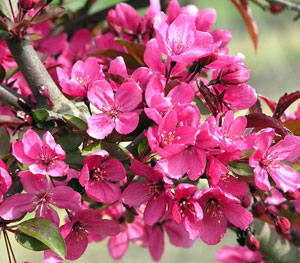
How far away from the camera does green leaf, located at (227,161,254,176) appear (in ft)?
2.03

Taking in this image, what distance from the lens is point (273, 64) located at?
7.96 m

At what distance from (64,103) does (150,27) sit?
270 mm

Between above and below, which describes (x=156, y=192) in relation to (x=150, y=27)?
below

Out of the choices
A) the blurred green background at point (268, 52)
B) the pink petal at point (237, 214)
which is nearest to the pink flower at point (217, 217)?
the pink petal at point (237, 214)

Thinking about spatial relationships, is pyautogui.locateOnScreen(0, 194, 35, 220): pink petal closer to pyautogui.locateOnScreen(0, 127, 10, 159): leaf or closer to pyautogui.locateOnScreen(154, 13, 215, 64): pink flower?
pyautogui.locateOnScreen(0, 127, 10, 159): leaf

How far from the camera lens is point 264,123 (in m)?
0.64

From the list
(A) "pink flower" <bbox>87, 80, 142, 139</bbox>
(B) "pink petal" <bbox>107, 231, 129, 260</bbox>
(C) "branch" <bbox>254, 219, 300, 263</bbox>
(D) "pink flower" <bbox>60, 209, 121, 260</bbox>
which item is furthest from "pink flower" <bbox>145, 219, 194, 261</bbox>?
(A) "pink flower" <bbox>87, 80, 142, 139</bbox>

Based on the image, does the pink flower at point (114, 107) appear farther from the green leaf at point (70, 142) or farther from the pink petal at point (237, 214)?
the pink petal at point (237, 214)

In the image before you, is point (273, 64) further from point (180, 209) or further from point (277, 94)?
point (180, 209)

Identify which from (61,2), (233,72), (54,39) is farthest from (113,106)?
(61,2)

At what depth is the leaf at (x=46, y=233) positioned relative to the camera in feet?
1.88

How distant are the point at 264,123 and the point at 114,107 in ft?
0.72

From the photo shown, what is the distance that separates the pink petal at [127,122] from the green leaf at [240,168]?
15 centimetres

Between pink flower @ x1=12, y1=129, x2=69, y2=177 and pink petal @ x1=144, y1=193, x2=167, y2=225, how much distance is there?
5.4 inches
